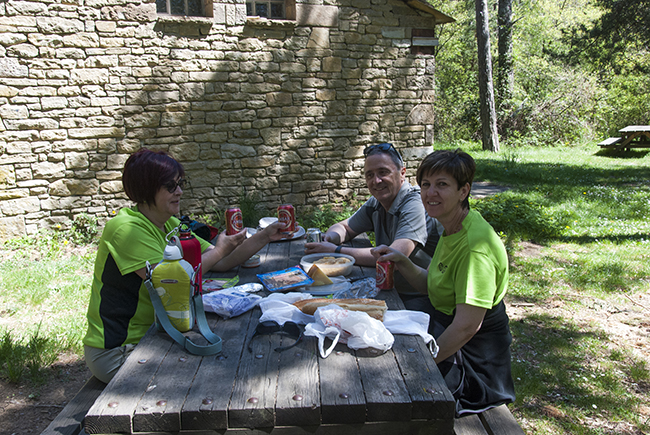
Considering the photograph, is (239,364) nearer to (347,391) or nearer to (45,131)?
(347,391)

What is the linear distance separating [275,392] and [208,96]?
5.89 meters

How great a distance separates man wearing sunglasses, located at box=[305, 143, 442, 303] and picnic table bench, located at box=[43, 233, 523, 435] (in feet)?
3.59

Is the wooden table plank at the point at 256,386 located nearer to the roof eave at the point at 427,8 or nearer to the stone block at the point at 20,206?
the stone block at the point at 20,206

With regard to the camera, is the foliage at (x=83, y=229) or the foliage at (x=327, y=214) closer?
the foliage at (x=83, y=229)

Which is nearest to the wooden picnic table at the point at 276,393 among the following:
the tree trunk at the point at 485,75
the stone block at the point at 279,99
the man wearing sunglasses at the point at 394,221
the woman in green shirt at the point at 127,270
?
the woman in green shirt at the point at 127,270

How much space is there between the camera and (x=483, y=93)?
1315 cm

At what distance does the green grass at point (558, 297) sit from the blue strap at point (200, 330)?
1.96 m

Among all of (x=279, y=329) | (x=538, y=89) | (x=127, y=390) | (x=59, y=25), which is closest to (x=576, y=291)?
(x=279, y=329)

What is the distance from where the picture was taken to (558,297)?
452 centimetres

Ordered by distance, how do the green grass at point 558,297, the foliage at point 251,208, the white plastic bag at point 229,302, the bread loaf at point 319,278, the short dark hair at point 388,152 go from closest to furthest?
the white plastic bag at point 229,302 → the bread loaf at point 319,278 → the green grass at point 558,297 → the short dark hair at point 388,152 → the foliage at point 251,208

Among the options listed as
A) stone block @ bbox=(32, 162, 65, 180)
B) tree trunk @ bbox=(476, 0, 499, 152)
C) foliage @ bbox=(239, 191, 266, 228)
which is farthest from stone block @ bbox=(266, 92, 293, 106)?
tree trunk @ bbox=(476, 0, 499, 152)

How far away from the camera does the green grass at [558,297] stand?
294cm

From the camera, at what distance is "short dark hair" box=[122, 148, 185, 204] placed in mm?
2250

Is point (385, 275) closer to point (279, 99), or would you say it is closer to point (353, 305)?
point (353, 305)
